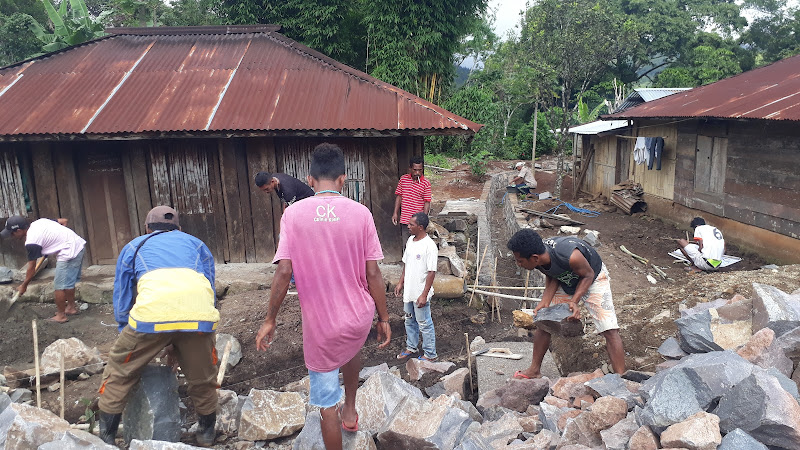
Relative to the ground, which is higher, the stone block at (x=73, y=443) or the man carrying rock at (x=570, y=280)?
the man carrying rock at (x=570, y=280)

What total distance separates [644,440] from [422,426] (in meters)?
1.32

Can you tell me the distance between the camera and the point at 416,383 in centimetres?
529

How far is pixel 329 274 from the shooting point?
10.3 feet

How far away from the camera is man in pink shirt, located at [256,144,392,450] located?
124 inches

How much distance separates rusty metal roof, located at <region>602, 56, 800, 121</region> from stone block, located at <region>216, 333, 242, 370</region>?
335 inches

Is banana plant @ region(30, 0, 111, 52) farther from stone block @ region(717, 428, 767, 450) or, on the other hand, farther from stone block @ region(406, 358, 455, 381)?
stone block @ region(717, 428, 767, 450)

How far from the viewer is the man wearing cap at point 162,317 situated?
11.9 feet

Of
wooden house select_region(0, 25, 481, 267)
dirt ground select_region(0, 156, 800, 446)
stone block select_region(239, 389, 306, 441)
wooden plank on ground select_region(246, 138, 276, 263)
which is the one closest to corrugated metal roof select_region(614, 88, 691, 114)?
dirt ground select_region(0, 156, 800, 446)

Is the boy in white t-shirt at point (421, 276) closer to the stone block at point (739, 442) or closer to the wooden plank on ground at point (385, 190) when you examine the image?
the wooden plank on ground at point (385, 190)

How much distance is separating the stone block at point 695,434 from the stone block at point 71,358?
16.9 feet

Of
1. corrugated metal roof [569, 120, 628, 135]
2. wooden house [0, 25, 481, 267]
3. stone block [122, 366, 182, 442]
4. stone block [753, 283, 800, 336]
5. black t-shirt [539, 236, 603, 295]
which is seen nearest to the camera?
stone block [122, 366, 182, 442]

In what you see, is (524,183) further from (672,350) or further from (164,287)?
(164,287)

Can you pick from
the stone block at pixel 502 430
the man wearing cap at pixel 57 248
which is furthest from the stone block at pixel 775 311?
the man wearing cap at pixel 57 248

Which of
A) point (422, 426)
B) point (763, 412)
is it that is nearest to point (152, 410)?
point (422, 426)
